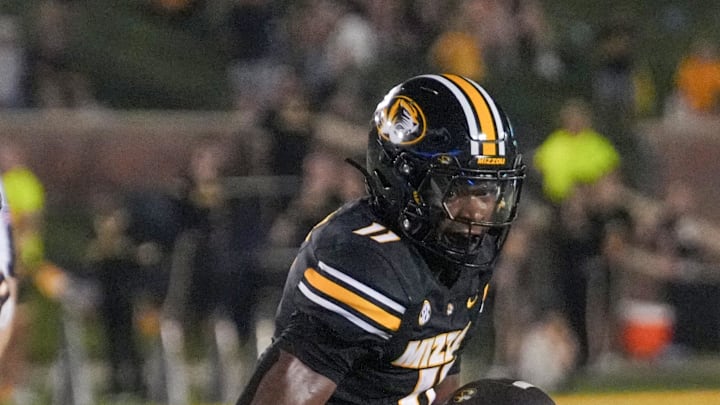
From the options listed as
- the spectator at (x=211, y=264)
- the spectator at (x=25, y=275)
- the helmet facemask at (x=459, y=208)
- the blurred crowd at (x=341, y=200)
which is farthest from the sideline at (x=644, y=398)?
the helmet facemask at (x=459, y=208)

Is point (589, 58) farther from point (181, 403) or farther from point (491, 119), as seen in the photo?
point (491, 119)

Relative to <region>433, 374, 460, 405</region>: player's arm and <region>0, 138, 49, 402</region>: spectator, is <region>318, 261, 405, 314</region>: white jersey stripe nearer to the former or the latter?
<region>433, 374, 460, 405</region>: player's arm

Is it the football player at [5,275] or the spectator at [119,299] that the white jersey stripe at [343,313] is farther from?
the spectator at [119,299]

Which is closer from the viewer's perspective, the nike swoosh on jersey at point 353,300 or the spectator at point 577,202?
the nike swoosh on jersey at point 353,300

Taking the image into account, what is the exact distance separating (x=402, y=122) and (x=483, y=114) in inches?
7.8

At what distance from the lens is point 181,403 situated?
8.39 metres

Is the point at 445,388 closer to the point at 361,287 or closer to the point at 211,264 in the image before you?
the point at 361,287

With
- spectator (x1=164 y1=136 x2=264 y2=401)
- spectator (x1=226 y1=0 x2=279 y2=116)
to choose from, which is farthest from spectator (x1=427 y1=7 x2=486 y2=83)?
spectator (x1=164 y1=136 x2=264 y2=401)

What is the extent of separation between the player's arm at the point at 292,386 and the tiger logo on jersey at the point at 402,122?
2.05 ft

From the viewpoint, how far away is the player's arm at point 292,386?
3.11 meters

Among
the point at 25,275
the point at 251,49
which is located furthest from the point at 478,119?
the point at 251,49

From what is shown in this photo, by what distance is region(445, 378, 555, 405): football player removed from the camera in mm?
3137

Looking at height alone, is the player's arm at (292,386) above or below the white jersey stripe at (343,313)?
below

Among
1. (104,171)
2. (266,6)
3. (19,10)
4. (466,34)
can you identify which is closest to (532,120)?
(466,34)
